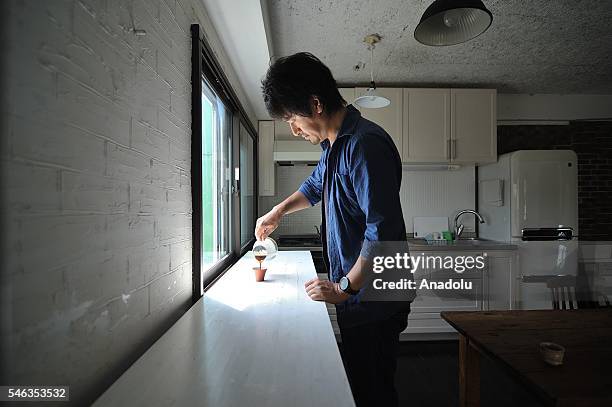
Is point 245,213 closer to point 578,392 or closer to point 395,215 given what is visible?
point 395,215

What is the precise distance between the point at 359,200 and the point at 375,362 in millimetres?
567

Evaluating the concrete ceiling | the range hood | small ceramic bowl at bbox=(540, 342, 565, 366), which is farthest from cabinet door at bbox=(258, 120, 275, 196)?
small ceramic bowl at bbox=(540, 342, 565, 366)

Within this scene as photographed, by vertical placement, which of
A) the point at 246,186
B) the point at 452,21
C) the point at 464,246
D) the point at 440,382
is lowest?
the point at 440,382

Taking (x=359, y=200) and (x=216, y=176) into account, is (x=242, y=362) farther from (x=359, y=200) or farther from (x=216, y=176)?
(x=216, y=176)

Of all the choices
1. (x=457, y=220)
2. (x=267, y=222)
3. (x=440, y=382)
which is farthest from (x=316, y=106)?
(x=457, y=220)

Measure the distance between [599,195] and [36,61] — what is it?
194 inches

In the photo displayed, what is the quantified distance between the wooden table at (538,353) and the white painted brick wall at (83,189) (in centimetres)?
118

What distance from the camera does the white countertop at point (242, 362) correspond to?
64cm

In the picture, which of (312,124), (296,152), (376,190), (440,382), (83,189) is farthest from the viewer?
(296,152)

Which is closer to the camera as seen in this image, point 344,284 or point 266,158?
point 344,284

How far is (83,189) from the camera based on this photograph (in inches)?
24.4

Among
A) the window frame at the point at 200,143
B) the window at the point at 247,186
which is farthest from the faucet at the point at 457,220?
the window frame at the point at 200,143

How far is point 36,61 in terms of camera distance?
1.67 feet

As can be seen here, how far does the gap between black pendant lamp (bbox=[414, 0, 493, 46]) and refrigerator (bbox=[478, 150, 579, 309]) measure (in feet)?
6.87
